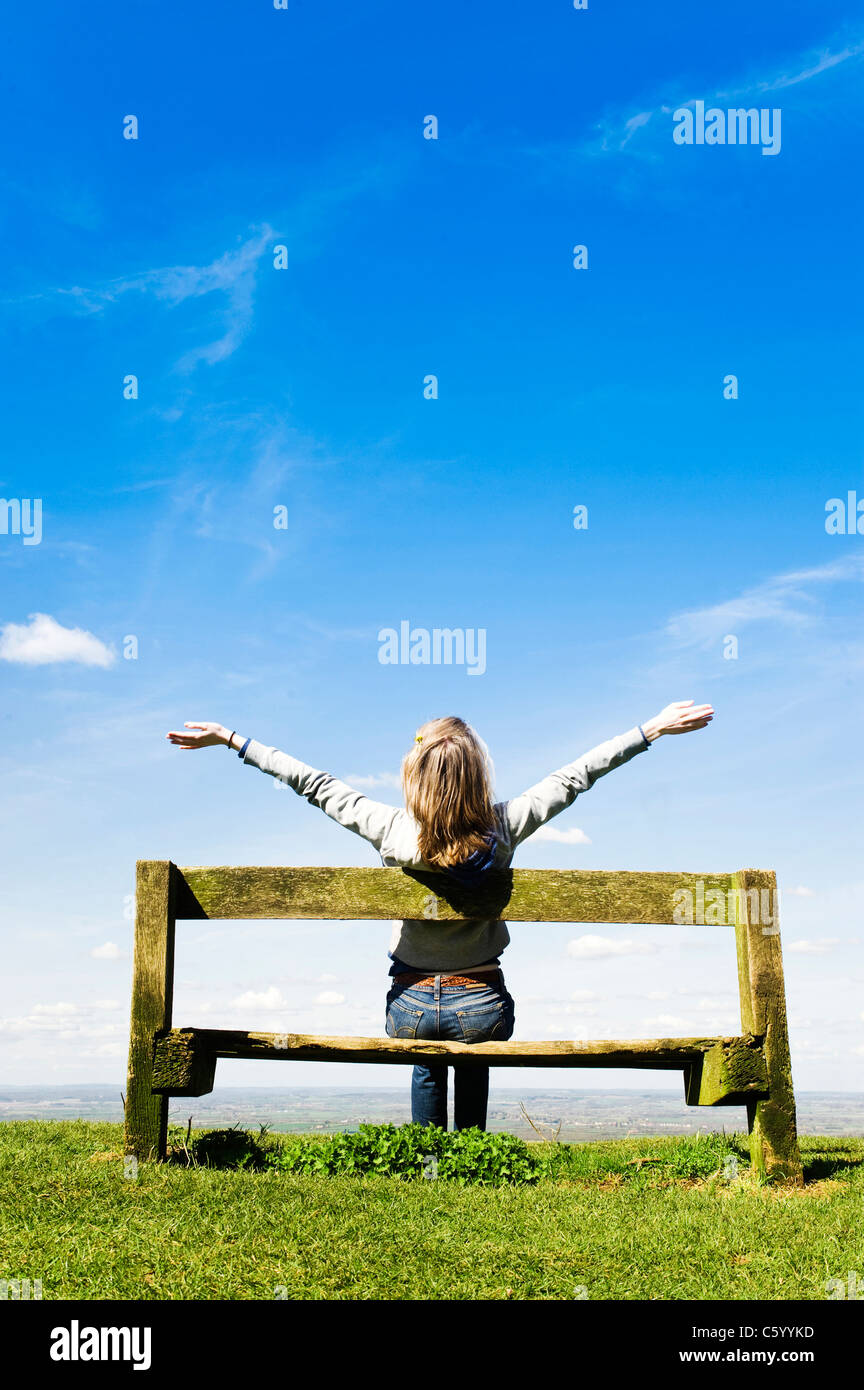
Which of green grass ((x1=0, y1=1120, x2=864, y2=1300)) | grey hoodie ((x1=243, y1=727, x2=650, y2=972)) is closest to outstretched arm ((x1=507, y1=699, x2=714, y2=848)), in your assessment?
grey hoodie ((x1=243, y1=727, x2=650, y2=972))

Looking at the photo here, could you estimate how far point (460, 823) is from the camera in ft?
20.4

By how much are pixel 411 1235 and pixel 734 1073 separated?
2.45 m

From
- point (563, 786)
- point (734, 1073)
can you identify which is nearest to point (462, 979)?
point (563, 786)

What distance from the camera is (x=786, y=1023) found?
629cm

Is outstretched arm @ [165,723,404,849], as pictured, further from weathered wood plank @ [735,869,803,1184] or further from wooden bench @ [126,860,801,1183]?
weathered wood plank @ [735,869,803,1184]

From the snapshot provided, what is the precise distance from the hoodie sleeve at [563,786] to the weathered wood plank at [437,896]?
14.3 inches

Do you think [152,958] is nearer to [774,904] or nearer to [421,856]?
[421,856]

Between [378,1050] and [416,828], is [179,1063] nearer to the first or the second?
[378,1050]

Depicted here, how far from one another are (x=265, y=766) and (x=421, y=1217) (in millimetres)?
2850

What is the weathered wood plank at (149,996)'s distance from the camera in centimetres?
601

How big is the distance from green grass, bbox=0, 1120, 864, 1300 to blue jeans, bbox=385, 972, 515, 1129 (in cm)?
61

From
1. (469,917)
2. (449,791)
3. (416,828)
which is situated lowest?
(469,917)

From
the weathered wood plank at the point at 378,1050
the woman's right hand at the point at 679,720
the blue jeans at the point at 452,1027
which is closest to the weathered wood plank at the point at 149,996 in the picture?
the weathered wood plank at the point at 378,1050

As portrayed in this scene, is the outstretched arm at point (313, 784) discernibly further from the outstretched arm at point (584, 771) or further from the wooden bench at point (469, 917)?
the outstretched arm at point (584, 771)
